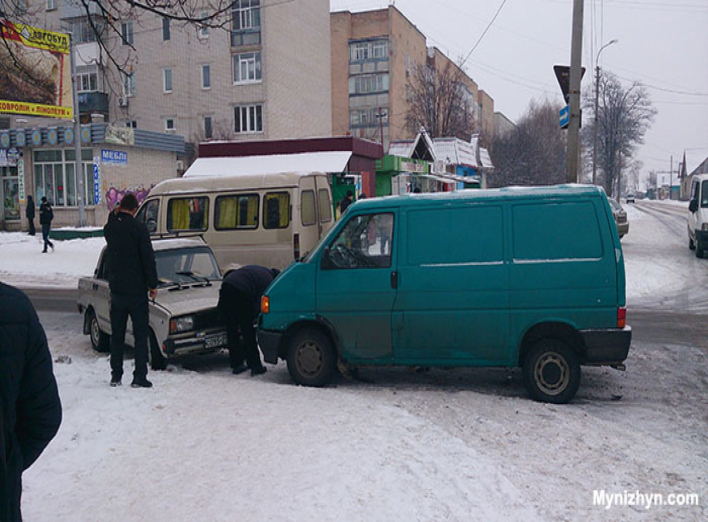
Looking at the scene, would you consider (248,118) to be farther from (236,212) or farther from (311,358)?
(311,358)

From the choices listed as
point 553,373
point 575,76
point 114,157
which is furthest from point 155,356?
point 114,157

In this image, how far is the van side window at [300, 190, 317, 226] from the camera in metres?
13.2

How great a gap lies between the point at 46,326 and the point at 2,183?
29.7m

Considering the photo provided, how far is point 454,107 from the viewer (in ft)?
170

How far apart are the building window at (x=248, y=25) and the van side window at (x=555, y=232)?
41.9 meters

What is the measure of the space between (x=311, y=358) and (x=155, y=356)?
2174mm

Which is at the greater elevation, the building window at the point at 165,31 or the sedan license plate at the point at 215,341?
the building window at the point at 165,31

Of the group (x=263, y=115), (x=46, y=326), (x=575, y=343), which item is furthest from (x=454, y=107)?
(x=575, y=343)

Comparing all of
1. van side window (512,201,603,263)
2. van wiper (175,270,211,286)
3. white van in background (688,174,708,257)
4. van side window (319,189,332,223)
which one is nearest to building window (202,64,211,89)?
white van in background (688,174,708,257)

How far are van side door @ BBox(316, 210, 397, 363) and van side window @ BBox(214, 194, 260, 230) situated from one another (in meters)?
6.27

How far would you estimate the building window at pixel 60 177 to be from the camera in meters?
35.2

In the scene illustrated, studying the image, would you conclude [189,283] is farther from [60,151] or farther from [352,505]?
[60,151]

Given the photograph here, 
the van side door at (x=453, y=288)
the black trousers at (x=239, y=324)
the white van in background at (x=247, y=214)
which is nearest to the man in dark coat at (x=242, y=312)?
the black trousers at (x=239, y=324)

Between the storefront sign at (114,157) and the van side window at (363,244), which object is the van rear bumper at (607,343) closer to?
the van side window at (363,244)
